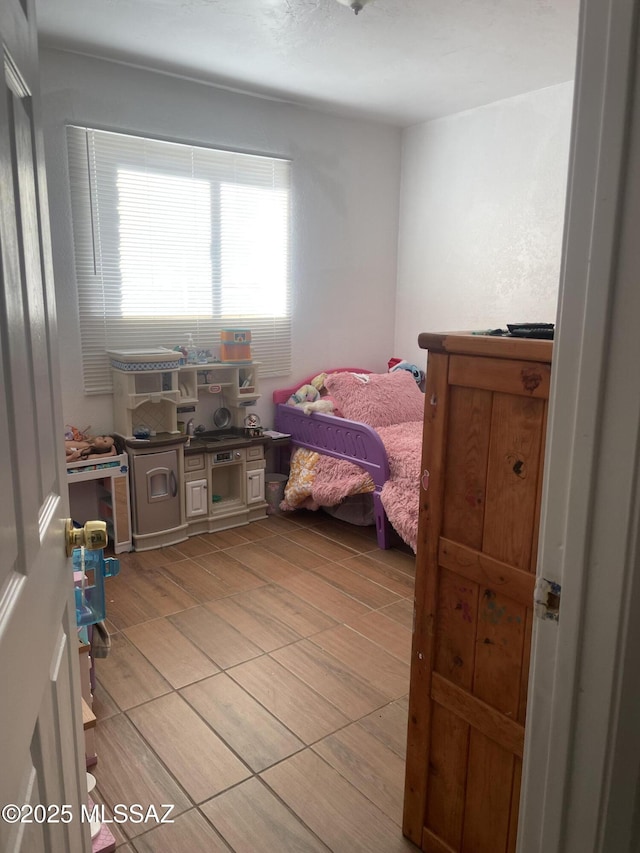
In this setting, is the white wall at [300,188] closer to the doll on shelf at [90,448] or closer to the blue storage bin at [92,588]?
the doll on shelf at [90,448]

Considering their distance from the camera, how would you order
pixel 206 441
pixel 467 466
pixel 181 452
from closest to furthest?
pixel 467 466 → pixel 181 452 → pixel 206 441

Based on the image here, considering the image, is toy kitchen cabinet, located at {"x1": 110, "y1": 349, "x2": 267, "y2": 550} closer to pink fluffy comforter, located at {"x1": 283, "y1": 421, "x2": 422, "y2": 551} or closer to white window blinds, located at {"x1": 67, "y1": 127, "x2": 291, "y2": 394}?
white window blinds, located at {"x1": 67, "y1": 127, "x2": 291, "y2": 394}

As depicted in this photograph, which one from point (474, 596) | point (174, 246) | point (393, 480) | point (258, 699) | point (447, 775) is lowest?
point (258, 699)

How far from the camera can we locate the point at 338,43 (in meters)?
3.03

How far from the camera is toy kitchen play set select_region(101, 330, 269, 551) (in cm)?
348

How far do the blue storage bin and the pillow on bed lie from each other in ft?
7.18

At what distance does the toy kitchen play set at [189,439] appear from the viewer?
348 centimetres

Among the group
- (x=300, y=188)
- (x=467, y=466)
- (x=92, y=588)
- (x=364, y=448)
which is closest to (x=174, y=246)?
(x=300, y=188)

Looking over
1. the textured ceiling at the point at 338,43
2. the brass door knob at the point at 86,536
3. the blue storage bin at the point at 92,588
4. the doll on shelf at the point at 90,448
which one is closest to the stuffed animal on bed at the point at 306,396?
the doll on shelf at the point at 90,448

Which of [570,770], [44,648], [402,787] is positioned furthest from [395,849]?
[44,648]

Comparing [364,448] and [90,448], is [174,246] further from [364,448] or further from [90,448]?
[364,448]

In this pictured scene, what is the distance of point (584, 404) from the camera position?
2.77 feet

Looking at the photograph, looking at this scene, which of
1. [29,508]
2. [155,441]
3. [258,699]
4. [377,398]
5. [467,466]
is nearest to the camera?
[29,508]

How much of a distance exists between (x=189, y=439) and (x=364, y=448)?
103cm
